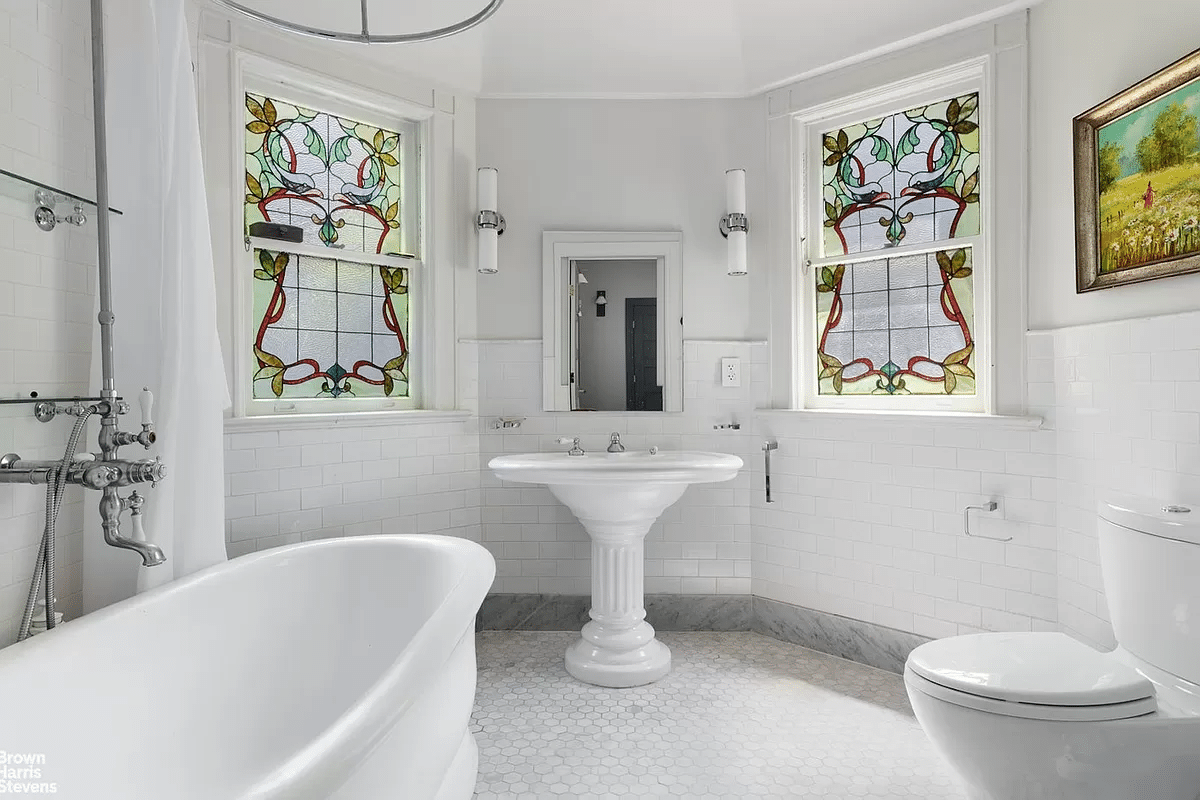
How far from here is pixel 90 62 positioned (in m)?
1.99

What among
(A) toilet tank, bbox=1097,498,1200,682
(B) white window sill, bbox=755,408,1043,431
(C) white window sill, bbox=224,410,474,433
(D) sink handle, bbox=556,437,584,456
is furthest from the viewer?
(D) sink handle, bbox=556,437,584,456

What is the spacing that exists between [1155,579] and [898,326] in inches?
56.1

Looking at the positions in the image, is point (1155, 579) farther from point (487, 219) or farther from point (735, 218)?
point (487, 219)

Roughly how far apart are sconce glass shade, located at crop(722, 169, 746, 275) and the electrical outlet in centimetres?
40

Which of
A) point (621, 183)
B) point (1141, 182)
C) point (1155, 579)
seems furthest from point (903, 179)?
point (1155, 579)

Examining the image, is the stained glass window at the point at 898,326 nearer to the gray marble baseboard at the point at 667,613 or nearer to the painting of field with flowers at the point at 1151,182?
the painting of field with flowers at the point at 1151,182

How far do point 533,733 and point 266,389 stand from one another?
1623 millimetres

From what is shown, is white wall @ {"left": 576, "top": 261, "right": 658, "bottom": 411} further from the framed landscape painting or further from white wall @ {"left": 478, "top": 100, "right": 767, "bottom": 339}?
the framed landscape painting

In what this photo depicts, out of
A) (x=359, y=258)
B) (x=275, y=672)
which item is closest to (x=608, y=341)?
(x=359, y=258)

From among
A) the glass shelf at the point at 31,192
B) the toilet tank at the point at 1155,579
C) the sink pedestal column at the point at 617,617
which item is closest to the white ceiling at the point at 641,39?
the glass shelf at the point at 31,192

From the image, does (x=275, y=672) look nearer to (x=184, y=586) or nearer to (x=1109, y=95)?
(x=184, y=586)

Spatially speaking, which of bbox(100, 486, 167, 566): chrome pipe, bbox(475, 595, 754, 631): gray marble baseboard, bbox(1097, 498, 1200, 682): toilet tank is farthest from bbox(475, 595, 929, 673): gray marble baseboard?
bbox(100, 486, 167, 566): chrome pipe

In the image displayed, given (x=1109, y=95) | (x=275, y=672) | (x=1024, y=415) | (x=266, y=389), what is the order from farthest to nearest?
(x=266, y=389)
(x=1024, y=415)
(x=1109, y=95)
(x=275, y=672)

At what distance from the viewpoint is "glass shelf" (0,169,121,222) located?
5.11ft
